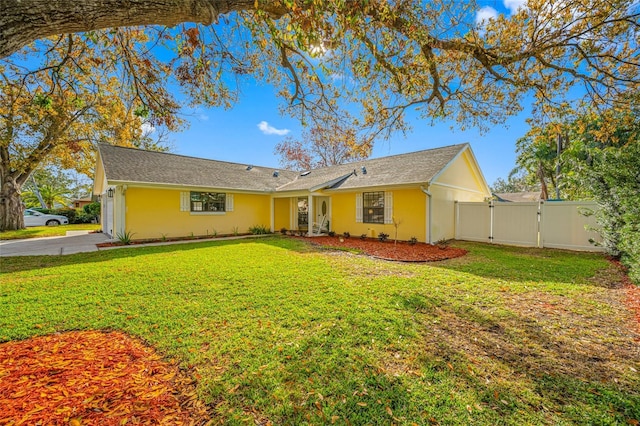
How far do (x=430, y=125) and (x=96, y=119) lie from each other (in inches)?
695

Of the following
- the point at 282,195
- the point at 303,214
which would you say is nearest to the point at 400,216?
the point at 303,214

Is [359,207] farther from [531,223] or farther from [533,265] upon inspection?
[533,265]

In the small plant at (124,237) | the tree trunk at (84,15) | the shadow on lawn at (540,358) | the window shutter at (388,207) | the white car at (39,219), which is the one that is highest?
the tree trunk at (84,15)

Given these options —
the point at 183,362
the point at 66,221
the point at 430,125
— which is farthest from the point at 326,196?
the point at 66,221

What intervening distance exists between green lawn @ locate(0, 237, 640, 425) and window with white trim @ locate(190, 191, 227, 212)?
263 inches

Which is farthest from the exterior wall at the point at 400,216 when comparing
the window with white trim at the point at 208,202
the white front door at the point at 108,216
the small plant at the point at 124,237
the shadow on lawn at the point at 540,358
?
the white front door at the point at 108,216

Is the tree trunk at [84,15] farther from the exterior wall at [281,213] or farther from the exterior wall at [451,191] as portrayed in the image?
the exterior wall at [281,213]

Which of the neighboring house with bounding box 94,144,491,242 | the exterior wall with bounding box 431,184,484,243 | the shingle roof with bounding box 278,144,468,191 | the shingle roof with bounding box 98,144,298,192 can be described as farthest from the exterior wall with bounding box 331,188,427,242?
the shingle roof with bounding box 98,144,298,192

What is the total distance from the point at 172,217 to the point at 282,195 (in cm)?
563

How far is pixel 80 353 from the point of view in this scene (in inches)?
116

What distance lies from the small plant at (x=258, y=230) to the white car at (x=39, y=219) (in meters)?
20.6

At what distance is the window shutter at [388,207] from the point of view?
40.3 feet

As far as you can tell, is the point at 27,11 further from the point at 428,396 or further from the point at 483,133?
the point at 483,133

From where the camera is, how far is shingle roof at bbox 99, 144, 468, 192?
11.5 m
